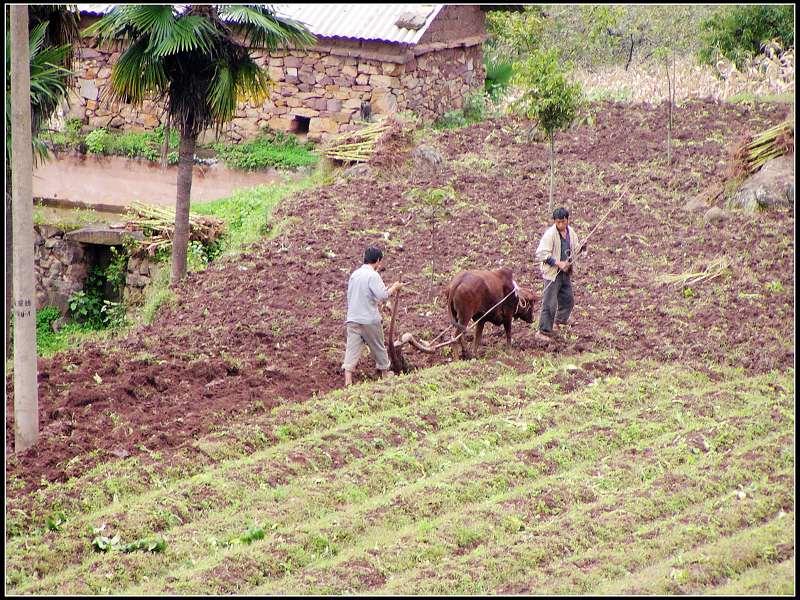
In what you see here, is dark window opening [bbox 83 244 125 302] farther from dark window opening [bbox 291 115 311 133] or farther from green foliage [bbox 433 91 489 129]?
green foliage [bbox 433 91 489 129]

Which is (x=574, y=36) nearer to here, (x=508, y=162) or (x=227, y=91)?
(x=508, y=162)

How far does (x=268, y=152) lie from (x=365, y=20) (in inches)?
142

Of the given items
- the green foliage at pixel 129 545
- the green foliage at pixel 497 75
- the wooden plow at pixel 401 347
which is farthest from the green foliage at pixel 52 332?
the green foliage at pixel 497 75

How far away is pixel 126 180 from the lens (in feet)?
85.1

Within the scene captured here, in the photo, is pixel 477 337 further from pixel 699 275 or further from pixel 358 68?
pixel 358 68

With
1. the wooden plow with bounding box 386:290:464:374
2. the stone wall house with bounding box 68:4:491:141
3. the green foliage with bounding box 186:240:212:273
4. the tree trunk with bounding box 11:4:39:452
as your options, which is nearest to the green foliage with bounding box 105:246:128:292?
the green foliage with bounding box 186:240:212:273

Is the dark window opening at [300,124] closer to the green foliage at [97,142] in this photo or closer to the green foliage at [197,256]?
the green foliage at [97,142]

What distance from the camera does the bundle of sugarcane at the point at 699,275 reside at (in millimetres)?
16297

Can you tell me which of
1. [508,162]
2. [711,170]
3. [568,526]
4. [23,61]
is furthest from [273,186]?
[568,526]

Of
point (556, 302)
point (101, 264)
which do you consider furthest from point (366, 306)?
point (101, 264)

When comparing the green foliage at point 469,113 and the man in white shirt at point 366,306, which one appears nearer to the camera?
the man in white shirt at point 366,306

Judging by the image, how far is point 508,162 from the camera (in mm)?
22453

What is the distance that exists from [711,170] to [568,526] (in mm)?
13473

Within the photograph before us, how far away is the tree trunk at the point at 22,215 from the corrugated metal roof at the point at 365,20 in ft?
45.4
